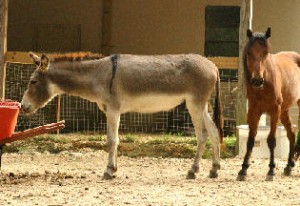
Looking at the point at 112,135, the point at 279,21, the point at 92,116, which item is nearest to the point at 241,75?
the point at 112,135

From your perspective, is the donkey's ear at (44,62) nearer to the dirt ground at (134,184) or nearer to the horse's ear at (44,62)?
the horse's ear at (44,62)

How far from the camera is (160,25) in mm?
15461

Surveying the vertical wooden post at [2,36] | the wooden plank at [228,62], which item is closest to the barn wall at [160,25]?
the wooden plank at [228,62]

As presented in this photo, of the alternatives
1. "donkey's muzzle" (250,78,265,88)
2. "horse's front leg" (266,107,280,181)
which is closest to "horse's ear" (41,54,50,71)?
"donkey's muzzle" (250,78,265,88)

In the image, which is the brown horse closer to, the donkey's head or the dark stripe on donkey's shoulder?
the dark stripe on donkey's shoulder

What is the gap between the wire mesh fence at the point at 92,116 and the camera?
47.5 ft

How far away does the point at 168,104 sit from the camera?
374 inches

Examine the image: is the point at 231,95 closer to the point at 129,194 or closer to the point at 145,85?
the point at 145,85

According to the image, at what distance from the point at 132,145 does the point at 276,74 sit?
3.69m

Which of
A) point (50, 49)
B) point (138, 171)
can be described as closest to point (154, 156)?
point (138, 171)

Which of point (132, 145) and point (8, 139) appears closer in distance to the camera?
point (8, 139)

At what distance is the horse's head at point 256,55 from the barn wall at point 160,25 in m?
6.40

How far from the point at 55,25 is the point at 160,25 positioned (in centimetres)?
232

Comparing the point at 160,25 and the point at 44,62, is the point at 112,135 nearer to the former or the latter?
the point at 44,62
